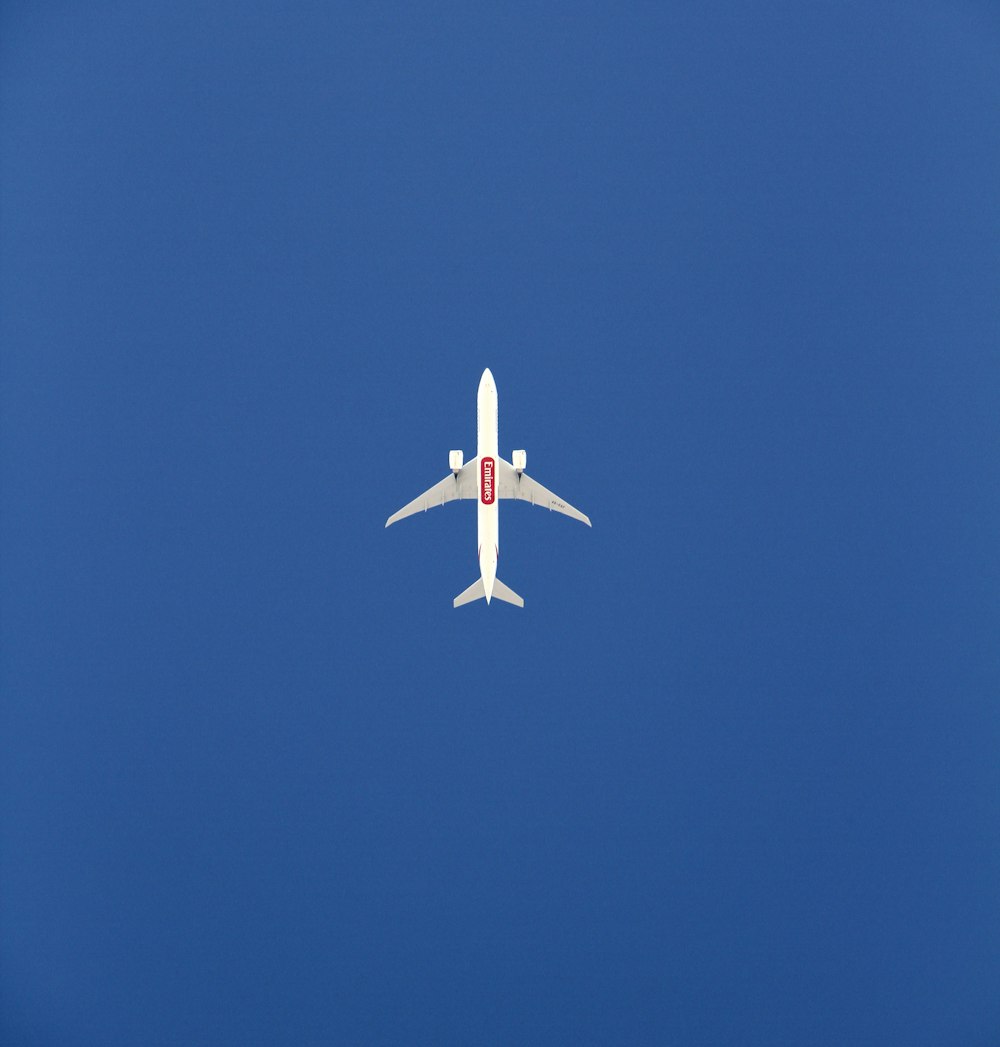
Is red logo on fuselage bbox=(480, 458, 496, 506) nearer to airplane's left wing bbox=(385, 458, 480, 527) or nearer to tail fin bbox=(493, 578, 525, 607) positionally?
airplane's left wing bbox=(385, 458, 480, 527)

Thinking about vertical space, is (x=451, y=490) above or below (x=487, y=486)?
above

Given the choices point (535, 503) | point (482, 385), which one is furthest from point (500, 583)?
point (482, 385)

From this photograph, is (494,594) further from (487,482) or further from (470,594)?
(487,482)

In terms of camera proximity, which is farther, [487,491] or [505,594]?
[505,594]

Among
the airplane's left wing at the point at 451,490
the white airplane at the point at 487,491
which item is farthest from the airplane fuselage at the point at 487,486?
the airplane's left wing at the point at 451,490

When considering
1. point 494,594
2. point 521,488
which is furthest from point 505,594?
point 521,488

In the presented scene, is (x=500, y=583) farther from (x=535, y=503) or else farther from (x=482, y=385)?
(x=482, y=385)

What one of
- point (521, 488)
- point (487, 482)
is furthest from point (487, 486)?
point (521, 488)
